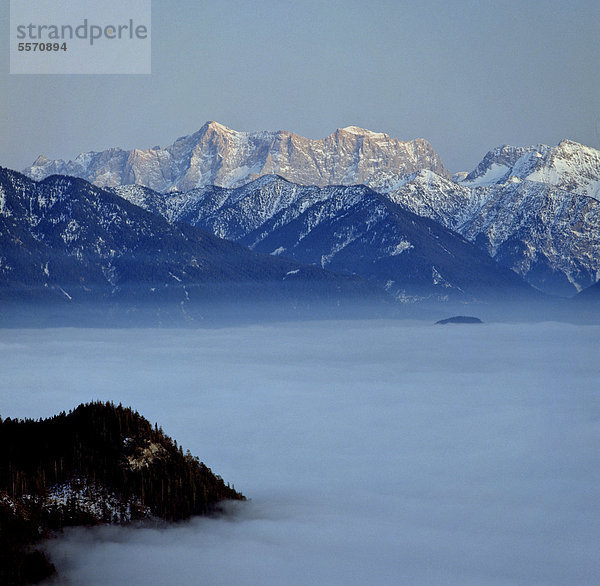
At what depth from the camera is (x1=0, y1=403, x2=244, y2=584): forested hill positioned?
110250 mm

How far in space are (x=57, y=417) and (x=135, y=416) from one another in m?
14.0

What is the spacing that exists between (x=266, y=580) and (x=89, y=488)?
27459 millimetres

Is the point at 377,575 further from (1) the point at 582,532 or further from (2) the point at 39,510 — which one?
(1) the point at 582,532

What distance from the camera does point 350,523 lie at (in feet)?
590

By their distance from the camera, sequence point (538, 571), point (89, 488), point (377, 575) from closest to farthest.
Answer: point (89, 488) → point (377, 575) → point (538, 571)

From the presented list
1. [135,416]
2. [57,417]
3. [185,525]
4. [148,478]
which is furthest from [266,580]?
[57,417]

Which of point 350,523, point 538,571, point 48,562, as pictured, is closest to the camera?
point 48,562

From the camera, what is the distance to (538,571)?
488 feet

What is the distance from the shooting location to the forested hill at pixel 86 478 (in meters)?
110

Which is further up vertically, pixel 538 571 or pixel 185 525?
pixel 185 525

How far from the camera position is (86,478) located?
4734 inches

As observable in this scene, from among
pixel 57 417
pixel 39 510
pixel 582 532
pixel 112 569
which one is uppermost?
pixel 57 417

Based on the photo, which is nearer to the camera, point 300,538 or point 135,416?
point 135,416

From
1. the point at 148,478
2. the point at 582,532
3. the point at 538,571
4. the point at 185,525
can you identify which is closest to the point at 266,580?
the point at 185,525
